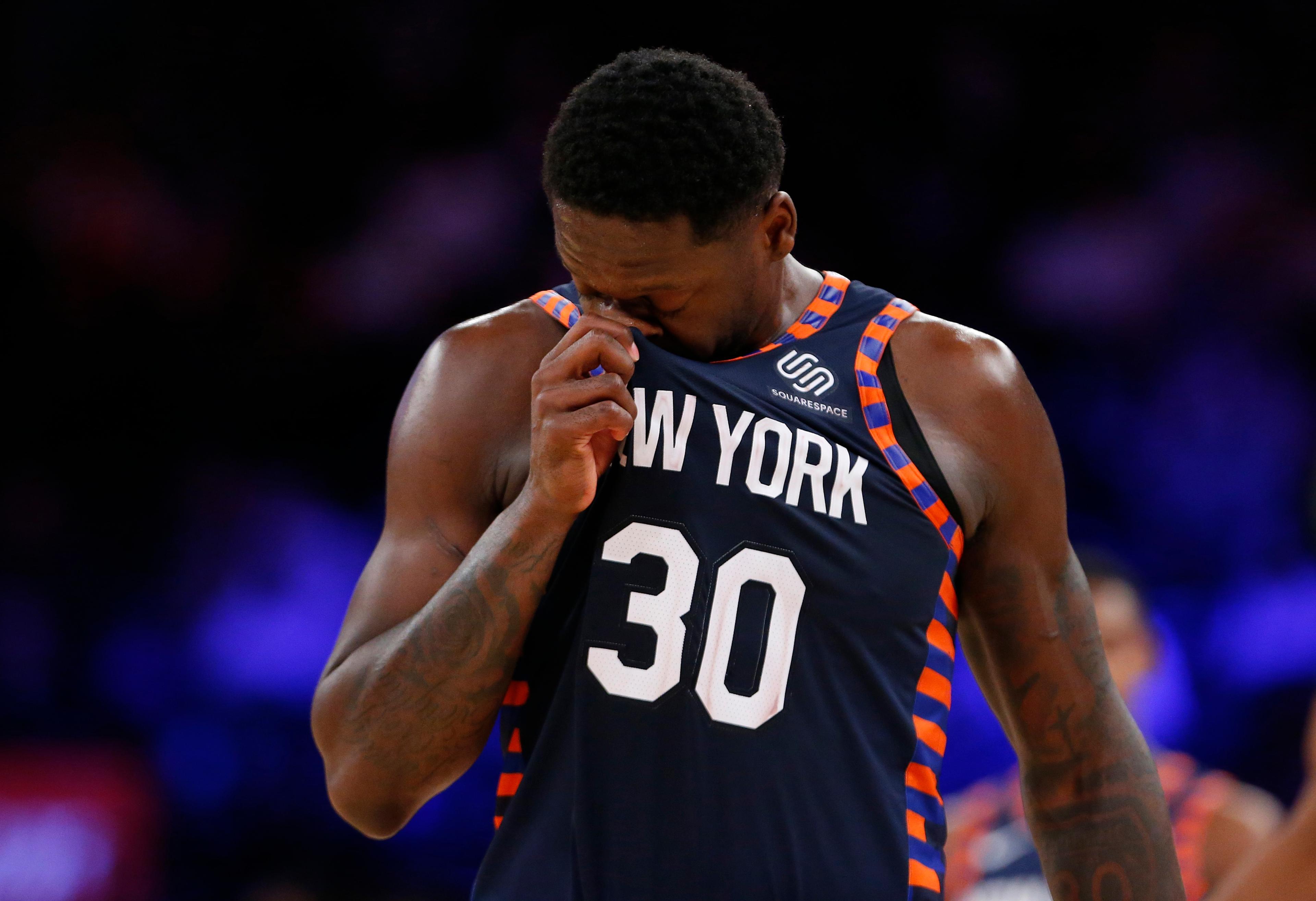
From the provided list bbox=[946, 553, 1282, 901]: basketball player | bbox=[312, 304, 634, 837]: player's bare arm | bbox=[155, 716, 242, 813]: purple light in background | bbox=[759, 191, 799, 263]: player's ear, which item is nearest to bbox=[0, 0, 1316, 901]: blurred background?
bbox=[155, 716, 242, 813]: purple light in background

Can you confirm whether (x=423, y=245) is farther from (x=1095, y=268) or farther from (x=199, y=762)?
(x=1095, y=268)

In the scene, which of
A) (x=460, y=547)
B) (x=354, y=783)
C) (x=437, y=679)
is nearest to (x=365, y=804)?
(x=354, y=783)

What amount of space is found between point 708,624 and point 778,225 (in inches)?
24.8

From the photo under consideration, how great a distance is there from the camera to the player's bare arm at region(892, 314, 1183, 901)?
85.1 inches

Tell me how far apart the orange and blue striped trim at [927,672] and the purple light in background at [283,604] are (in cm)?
412

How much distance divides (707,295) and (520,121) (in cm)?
482

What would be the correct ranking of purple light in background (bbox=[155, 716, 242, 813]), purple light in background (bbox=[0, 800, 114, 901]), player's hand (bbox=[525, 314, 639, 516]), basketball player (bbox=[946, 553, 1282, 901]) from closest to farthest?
player's hand (bbox=[525, 314, 639, 516])
basketball player (bbox=[946, 553, 1282, 901])
purple light in background (bbox=[0, 800, 114, 901])
purple light in background (bbox=[155, 716, 242, 813])

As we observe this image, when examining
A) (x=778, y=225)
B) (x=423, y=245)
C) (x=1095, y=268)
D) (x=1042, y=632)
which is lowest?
(x=1042, y=632)

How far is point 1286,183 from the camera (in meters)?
6.61

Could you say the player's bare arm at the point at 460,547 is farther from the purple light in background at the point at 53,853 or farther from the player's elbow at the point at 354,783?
the purple light in background at the point at 53,853

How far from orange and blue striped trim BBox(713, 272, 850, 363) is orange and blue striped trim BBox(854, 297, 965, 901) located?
0.30 ft

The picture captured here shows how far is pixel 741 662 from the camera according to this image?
192 centimetres

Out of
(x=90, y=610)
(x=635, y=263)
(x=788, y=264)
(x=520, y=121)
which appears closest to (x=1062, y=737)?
(x=788, y=264)

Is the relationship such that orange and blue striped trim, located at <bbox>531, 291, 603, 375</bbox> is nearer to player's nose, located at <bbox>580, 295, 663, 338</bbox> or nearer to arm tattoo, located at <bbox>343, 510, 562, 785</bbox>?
player's nose, located at <bbox>580, 295, 663, 338</bbox>
